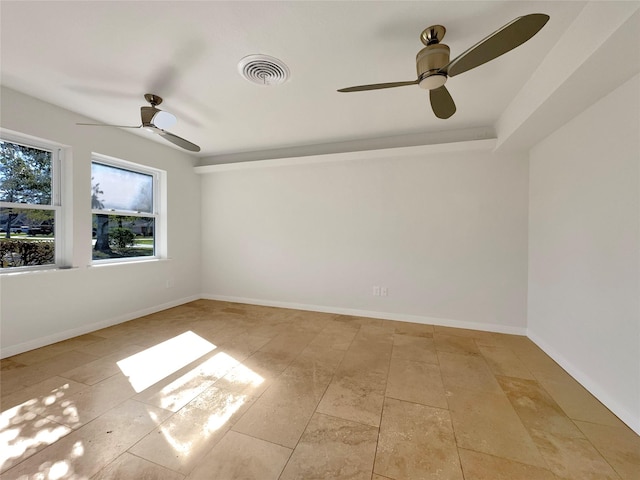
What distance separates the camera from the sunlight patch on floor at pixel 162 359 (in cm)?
213

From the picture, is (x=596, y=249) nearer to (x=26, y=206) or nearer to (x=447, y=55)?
(x=447, y=55)

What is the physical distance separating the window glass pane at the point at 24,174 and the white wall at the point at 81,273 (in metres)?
0.18

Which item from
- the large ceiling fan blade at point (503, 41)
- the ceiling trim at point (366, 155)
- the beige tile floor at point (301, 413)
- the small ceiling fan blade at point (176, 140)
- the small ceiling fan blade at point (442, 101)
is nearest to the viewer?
the large ceiling fan blade at point (503, 41)

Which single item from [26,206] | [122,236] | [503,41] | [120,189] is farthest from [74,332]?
[503,41]

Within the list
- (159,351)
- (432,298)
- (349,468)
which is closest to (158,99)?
(159,351)

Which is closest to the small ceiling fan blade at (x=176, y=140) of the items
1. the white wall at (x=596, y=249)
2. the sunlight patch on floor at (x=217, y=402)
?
the sunlight patch on floor at (x=217, y=402)

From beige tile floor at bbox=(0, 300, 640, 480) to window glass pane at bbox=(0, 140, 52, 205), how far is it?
157 centimetres

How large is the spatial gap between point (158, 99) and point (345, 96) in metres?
1.80

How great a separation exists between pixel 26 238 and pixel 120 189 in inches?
46.2

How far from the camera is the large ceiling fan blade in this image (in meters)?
1.18

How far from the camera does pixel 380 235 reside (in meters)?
3.65

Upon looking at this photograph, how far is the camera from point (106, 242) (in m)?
3.39

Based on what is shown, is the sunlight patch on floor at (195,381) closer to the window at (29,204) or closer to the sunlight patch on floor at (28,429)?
the sunlight patch on floor at (28,429)

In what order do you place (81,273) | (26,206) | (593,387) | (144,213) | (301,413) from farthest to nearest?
(144,213) → (81,273) → (26,206) → (593,387) → (301,413)
